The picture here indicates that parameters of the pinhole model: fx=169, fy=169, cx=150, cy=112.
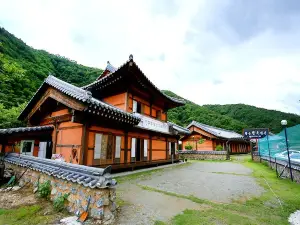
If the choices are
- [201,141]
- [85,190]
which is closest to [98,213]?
[85,190]

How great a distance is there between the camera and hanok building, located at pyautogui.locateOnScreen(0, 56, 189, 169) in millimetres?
7957

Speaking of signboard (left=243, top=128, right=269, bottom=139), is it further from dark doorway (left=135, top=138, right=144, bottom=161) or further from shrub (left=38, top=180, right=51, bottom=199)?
shrub (left=38, top=180, right=51, bottom=199)

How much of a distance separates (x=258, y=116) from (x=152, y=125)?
196 ft

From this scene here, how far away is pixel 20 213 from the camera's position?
4195 mm

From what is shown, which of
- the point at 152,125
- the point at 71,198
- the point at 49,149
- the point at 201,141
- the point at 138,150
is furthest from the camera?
the point at 201,141

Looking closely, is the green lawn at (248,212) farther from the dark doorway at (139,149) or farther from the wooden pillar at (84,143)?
the dark doorway at (139,149)

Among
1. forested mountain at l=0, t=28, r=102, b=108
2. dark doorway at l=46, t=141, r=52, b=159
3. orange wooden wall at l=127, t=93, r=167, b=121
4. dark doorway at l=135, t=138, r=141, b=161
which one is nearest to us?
forested mountain at l=0, t=28, r=102, b=108

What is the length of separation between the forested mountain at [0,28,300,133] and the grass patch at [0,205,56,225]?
7.74 meters

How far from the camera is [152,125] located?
12977mm

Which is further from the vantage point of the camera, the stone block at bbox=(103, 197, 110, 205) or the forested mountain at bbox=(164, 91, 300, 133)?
the forested mountain at bbox=(164, 91, 300, 133)

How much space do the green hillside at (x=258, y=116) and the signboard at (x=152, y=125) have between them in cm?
5186

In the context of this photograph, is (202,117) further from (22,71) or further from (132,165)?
(22,71)

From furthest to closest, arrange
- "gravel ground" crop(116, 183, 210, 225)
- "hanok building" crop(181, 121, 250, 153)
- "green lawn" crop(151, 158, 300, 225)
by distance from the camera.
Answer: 1. "hanok building" crop(181, 121, 250, 153)
2. "gravel ground" crop(116, 183, 210, 225)
3. "green lawn" crop(151, 158, 300, 225)

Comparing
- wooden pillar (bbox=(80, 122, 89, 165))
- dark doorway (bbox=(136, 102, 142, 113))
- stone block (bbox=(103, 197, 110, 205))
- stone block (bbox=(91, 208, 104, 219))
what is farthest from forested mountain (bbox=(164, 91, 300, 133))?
stone block (bbox=(91, 208, 104, 219))
